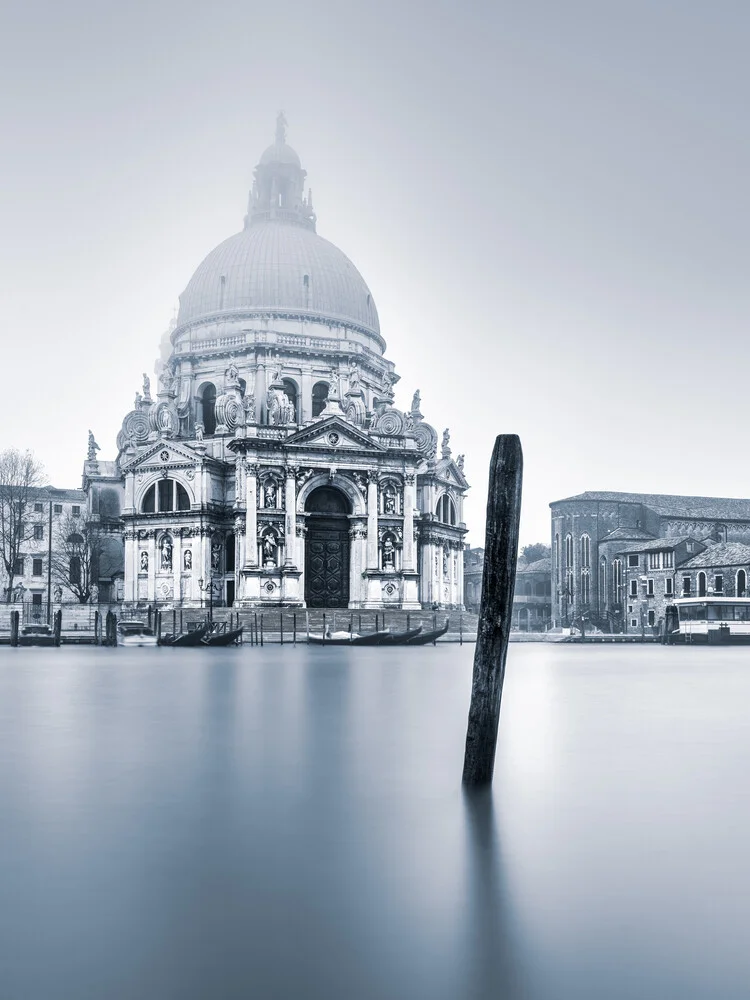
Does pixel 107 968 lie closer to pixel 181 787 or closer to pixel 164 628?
pixel 181 787

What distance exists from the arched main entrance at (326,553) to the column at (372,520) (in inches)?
41.8

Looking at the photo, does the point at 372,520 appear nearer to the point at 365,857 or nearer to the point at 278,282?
the point at 278,282

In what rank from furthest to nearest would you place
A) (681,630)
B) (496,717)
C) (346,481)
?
1. (681,630)
2. (346,481)
3. (496,717)

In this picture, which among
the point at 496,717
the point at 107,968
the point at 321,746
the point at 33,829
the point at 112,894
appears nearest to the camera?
the point at 107,968

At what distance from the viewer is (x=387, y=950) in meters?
4.34

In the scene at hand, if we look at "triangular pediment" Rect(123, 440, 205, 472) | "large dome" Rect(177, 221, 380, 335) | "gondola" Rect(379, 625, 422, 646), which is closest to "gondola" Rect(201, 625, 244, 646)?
"gondola" Rect(379, 625, 422, 646)

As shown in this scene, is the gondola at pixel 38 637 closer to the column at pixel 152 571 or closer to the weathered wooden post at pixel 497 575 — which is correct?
the column at pixel 152 571

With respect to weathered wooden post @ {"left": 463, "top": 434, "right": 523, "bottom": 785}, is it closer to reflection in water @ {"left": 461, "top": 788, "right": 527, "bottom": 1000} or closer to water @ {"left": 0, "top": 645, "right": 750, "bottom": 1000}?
water @ {"left": 0, "top": 645, "right": 750, "bottom": 1000}

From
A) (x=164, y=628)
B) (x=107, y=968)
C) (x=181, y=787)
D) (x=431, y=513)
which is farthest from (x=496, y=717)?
(x=431, y=513)

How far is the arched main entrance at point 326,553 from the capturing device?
139 feet

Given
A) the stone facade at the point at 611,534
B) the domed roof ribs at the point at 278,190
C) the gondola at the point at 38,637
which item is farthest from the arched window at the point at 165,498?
the stone facade at the point at 611,534

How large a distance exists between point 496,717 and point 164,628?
31.8m

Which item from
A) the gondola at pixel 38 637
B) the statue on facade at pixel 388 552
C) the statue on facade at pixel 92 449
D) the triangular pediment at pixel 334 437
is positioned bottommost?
the gondola at pixel 38 637

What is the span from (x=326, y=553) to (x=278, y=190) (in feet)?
73.3
